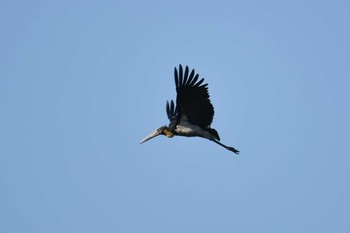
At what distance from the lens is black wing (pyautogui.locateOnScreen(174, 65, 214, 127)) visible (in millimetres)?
32438

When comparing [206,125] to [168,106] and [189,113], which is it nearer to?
[189,113]

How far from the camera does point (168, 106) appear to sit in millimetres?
37906

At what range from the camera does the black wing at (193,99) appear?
32.4 m

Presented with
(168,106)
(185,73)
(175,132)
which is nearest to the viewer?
(185,73)

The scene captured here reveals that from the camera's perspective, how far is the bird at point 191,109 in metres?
32.4

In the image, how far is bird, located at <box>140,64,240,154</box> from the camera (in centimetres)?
3244

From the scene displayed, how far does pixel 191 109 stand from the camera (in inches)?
1312

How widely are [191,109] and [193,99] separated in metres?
0.60

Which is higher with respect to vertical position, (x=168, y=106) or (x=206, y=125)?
(x=168, y=106)

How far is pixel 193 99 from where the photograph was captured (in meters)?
32.8

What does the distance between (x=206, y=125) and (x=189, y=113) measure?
86 centimetres

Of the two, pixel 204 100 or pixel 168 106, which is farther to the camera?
pixel 168 106

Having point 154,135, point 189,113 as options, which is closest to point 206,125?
point 189,113

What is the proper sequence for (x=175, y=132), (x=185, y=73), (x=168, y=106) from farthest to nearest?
(x=168, y=106)
(x=175, y=132)
(x=185, y=73)
